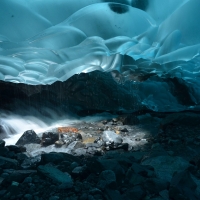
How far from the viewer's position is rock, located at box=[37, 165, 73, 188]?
1.49 m

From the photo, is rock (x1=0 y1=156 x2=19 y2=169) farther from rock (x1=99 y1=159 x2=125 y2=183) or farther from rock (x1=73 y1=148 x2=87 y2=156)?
rock (x1=73 y1=148 x2=87 y2=156)

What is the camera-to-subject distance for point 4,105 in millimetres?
5555

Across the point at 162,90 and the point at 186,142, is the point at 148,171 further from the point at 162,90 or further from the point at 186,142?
the point at 162,90

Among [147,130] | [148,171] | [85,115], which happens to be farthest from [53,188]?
[85,115]

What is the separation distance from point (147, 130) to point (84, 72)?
2567 millimetres

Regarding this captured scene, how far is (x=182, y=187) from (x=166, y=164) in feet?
1.62

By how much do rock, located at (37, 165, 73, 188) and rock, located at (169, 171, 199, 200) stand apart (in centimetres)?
51

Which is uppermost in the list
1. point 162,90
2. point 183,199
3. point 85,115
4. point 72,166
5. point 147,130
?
point 162,90

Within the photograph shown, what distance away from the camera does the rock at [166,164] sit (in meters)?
1.78

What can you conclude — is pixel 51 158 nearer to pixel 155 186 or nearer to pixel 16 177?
pixel 16 177

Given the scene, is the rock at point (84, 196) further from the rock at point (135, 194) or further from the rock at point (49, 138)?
the rock at point (49, 138)

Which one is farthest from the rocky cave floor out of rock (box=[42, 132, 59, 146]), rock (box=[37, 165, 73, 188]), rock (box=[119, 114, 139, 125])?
rock (box=[119, 114, 139, 125])

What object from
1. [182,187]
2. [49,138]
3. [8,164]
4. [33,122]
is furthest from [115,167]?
[33,122]

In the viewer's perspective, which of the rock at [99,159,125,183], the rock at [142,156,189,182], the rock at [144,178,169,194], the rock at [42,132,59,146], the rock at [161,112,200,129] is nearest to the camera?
the rock at [144,178,169,194]
